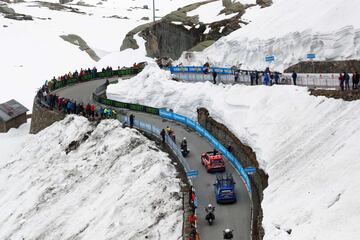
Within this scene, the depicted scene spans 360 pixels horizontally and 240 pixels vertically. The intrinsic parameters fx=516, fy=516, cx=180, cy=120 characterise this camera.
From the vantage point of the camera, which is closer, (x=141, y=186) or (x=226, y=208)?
(x=226, y=208)

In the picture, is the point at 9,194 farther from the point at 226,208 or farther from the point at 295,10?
the point at 295,10

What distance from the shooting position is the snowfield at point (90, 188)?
24.3 meters

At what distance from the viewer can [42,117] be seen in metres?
43.9

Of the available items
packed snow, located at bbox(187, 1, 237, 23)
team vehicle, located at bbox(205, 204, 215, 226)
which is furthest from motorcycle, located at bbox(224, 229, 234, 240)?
packed snow, located at bbox(187, 1, 237, 23)

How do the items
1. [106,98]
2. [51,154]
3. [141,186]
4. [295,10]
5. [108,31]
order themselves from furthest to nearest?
[108,31], [106,98], [295,10], [51,154], [141,186]

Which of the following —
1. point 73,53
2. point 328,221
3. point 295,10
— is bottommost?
point 73,53

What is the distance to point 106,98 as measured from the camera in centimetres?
4669

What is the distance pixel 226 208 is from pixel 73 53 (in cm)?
6282

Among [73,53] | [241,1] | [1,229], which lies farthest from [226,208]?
[73,53]

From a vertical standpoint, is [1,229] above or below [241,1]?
below

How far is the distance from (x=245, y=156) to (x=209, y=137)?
5.77 meters

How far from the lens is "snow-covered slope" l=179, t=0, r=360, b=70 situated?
35.4 meters

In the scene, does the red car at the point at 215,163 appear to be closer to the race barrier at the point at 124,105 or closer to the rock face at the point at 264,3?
the race barrier at the point at 124,105

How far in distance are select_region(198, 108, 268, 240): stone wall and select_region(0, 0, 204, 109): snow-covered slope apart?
100 ft
